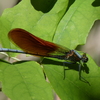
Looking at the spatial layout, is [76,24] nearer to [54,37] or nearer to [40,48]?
[54,37]

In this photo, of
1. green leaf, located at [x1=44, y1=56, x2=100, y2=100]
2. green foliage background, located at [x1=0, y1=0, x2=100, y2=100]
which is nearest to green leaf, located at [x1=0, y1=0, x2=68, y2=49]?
green foliage background, located at [x1=0, y1=0, x2=100, y2=100]

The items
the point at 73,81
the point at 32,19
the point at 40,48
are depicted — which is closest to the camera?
the point at 73,81

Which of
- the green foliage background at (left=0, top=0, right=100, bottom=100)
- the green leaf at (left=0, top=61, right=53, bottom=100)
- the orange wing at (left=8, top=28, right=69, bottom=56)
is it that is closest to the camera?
the green leaf at (left=0, top=61, right=53, bottom=100)

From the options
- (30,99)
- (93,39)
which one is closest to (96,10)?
(30,99)

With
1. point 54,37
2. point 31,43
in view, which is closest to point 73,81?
point 54,37

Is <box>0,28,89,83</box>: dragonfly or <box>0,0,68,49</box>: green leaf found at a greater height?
<box>0,0,68,49</box>: green leaf

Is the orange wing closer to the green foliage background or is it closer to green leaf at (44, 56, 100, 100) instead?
the green foliage background

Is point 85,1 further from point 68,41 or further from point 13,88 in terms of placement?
point 13,88
